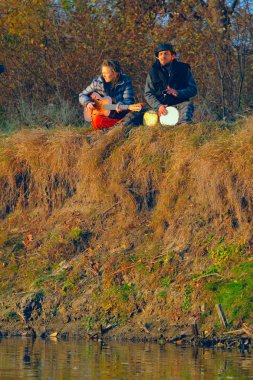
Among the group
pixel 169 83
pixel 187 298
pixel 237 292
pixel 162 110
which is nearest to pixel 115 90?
pixel 169 83

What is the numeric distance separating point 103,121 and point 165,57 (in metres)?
1.27

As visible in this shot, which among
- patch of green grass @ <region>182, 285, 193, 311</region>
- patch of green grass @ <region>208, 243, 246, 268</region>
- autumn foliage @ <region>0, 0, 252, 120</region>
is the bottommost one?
patch of green grass @ <region>182, 285, 193, 311</region>

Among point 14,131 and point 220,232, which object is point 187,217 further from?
point 14,131

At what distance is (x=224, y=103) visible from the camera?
16.8 m

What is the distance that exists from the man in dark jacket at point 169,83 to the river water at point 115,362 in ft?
13.5

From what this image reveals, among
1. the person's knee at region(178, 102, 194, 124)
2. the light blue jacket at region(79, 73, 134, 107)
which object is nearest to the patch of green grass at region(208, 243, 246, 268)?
the person's knee at region(178, 102, 194, 124)

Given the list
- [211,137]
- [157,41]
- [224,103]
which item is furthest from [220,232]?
[157,41]

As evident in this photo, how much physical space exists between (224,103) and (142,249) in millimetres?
4554

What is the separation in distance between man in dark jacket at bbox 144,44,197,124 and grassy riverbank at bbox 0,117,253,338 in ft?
1.87

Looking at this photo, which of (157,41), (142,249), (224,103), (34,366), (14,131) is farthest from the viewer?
(157,41)

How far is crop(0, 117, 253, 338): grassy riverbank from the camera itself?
12.1 metres

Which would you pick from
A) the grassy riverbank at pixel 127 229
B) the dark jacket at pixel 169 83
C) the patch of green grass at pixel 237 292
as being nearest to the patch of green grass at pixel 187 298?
the grassy riverbank at pixel 127 229

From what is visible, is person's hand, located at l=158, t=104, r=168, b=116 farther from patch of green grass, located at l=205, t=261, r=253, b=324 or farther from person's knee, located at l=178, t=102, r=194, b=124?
patch of green grass, located at l=205, t=261, r=253, b=324

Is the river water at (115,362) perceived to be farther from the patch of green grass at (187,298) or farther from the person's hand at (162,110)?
the person's hand at (162,110)
